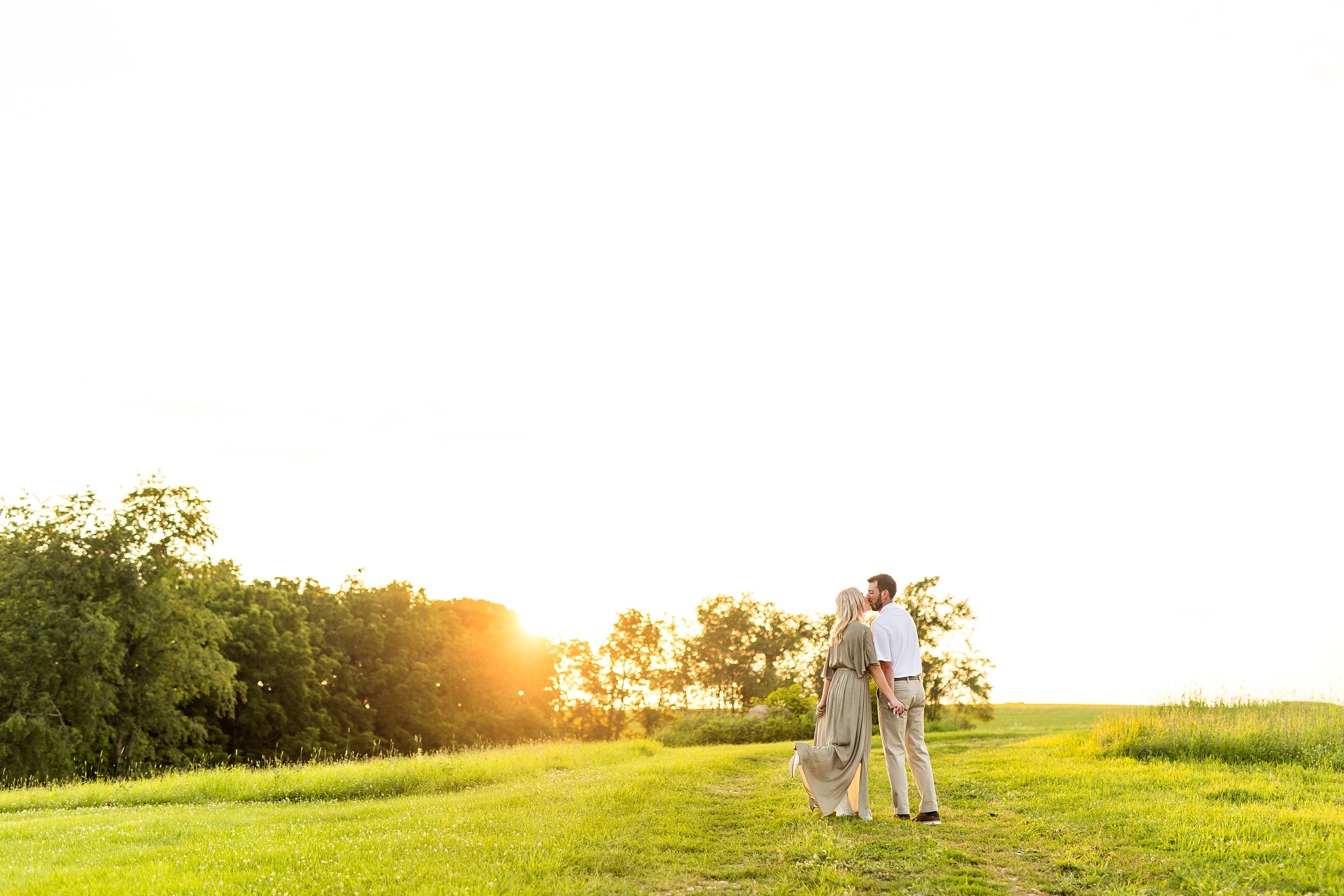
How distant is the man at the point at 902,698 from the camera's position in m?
11.5

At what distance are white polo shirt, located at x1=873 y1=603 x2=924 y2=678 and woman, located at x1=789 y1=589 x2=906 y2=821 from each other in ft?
0.39

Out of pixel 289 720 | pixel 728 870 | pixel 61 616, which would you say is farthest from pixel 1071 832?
pixel 289 720

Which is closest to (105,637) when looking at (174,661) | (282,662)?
(174,661)

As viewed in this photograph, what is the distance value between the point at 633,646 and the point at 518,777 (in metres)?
50.3

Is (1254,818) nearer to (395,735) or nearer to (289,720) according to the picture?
(289,720)

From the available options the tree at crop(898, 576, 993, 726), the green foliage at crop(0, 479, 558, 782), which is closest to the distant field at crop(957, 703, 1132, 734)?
the tree at crop(898, 576, 993, 726)

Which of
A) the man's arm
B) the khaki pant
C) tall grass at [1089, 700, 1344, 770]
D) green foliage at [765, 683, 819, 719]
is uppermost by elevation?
the man's arm

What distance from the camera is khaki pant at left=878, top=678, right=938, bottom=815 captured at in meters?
11.5

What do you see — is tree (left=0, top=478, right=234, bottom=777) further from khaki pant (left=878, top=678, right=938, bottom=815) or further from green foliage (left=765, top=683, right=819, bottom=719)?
khaki pant (left=878, top=678, right=938, bottom=815)

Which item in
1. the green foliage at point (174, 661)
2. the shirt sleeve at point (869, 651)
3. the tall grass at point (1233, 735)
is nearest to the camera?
the shirt sleeve at point (869, 651)

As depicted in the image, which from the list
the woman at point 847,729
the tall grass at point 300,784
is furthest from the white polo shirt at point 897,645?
the tall grass at point 300,784

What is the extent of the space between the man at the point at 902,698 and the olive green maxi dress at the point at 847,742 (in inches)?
8.5

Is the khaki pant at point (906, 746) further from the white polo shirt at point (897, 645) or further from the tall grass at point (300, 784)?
the tall grass at point (300, 784)

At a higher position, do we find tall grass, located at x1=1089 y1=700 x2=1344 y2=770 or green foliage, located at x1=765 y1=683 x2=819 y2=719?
tall grass, located at x1=1089 y1=700 x2=1344 y2=770
